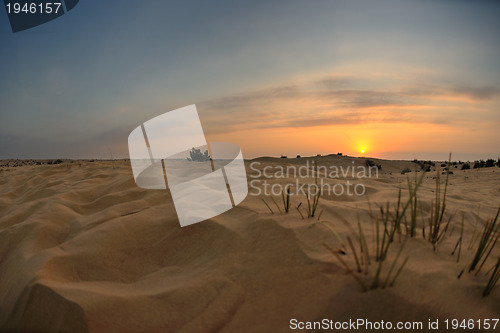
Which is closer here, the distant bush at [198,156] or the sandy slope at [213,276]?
the sandy slope at [213,276]

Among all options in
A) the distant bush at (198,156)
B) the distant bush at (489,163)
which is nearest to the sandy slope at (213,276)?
the distant bush at (198,156)

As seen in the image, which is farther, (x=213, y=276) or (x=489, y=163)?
(x=489, y=163)

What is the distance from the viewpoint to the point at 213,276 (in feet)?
5.49

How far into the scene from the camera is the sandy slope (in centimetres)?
130

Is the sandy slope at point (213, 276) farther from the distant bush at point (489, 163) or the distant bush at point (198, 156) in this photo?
the distant bush at point (489, 163)

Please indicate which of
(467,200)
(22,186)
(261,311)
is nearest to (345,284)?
(261,311)

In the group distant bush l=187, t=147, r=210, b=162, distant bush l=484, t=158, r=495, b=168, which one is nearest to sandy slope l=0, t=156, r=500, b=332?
distant bush l=187, t=147, r=210, b=162

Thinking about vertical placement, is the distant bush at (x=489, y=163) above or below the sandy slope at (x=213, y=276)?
below

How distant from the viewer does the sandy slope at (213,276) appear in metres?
1.30

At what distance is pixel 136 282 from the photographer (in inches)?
73.4

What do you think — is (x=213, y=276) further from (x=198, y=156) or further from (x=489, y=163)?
(x=489, y=163)

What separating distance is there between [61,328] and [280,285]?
1.08 m

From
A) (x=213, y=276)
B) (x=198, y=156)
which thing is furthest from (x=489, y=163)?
(x=213, y=276)

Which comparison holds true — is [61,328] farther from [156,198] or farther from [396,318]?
[156,198]
